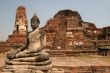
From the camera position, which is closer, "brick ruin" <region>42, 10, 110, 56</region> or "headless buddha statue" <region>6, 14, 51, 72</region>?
"headless buddha statue" <region>6, 14, 51, 72</region>

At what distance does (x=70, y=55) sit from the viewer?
1853 centimetres

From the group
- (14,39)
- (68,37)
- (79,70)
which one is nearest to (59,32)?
(68,37)

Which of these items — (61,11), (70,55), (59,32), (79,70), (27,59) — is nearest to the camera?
(27,59)

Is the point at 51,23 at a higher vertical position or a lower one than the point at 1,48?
higher

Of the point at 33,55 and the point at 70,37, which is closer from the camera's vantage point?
the point at 33,55

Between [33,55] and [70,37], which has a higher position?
[70,37]

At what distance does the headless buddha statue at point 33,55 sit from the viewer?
7.92m

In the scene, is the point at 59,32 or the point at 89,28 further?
the point at 89,28

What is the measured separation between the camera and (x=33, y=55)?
8.15m

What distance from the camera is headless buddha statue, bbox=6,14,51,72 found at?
7.92 metres

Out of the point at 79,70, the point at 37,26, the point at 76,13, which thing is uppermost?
the point at 76,13

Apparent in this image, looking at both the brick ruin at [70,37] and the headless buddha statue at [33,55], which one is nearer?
the headless buddha statue at [33,55]

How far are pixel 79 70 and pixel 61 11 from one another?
60.1 ft

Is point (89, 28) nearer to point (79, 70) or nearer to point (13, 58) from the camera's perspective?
point (79, 70)
